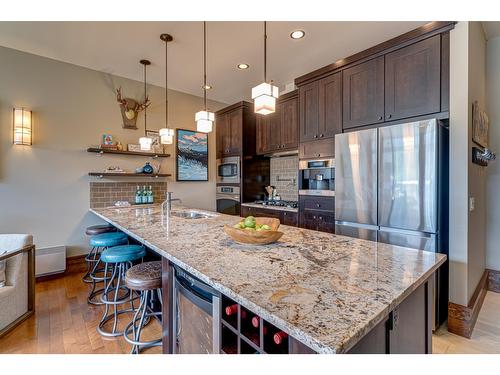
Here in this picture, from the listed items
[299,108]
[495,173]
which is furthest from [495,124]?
[299,108]

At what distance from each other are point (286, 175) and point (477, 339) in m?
2.99

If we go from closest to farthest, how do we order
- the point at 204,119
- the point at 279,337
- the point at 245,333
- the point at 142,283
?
the point at 279,337
the point at 245,333
the point at 142,283
the point at 204,119

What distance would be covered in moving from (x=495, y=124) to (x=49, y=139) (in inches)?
216

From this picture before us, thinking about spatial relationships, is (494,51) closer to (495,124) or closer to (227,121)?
(495,124)

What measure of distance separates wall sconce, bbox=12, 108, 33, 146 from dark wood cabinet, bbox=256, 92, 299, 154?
3.16 metres

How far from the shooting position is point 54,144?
3.35 m

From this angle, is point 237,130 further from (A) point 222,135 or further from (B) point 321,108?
(B) point 321,108

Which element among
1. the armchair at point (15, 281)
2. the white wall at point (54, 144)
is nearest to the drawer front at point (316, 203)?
the white wall at point (54, 144)

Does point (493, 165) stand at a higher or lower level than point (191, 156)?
lower

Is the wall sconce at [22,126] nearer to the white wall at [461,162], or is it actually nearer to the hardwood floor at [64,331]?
the hardwood floor at [64,331]

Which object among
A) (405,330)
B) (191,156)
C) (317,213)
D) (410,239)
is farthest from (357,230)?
(191,156)

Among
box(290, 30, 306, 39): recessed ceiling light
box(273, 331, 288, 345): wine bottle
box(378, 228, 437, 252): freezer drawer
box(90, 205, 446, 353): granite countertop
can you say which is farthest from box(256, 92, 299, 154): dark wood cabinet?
box(273, 331, 288, 345): wine bottle

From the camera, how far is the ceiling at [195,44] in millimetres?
2572

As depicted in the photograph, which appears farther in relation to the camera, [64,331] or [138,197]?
[138,197]
